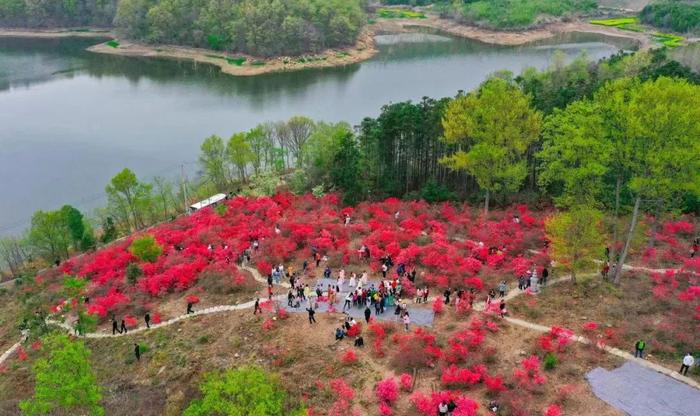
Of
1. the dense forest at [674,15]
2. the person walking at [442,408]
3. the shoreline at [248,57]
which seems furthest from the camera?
the dense forest at [674,15]

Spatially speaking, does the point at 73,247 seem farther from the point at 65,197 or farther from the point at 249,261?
the point at 249,261

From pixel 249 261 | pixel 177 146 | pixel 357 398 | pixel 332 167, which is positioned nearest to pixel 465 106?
pixel 332 167

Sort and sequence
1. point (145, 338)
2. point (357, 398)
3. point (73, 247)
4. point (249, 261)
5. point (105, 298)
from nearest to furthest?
point (357, 398)
point (145, 338)
point (105, 298)
point (249, 261)
point (73, 247)

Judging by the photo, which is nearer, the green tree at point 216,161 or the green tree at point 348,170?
the green tree at point 348,170

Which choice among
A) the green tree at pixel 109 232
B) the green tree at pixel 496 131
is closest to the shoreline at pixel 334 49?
the green tree at pixel 109 232

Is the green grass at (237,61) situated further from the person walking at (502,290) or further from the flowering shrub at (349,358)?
the flowering shrub at (349,358)

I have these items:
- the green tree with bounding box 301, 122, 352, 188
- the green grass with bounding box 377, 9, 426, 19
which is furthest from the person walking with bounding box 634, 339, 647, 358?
the green grass with bounding box 377, 9, 426, 19
